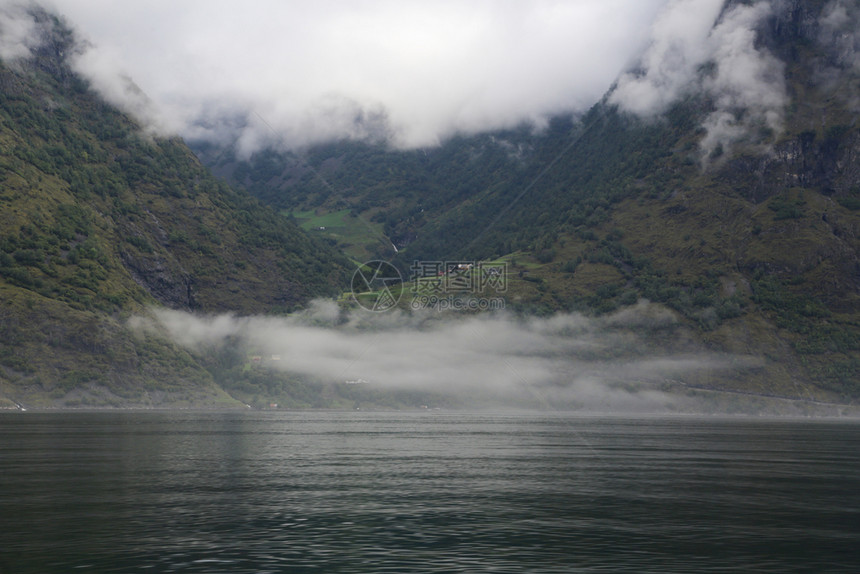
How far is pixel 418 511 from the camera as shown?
59406mm

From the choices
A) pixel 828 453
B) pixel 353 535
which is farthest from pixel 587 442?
pixel 353 535

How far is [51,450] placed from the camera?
102312 millimetres

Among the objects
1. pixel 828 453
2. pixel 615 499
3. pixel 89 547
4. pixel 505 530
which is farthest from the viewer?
pixel 828 453

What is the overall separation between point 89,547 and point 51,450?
218 feet

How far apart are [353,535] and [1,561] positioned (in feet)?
65.2

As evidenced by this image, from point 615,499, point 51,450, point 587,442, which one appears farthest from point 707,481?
point 51,450

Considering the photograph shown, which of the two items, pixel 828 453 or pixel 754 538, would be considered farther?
pixel 828 453

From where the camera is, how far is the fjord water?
42.4 metres

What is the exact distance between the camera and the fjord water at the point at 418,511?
4241 cm

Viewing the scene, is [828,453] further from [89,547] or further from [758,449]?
[89,547]

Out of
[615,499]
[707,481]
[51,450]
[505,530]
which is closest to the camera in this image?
[505,530]

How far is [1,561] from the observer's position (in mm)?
40188

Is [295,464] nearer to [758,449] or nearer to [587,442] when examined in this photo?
[587,442]

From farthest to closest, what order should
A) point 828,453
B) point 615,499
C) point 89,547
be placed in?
point 828,453
point 615,499
point 89,547
